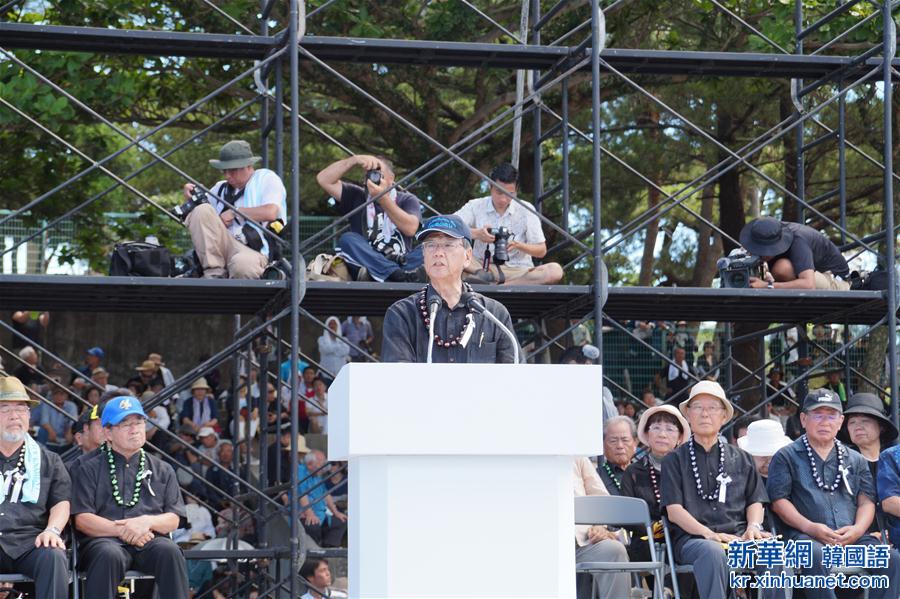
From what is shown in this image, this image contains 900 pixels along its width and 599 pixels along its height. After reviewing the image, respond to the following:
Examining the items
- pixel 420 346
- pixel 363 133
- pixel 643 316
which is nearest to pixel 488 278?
pixel 643 316

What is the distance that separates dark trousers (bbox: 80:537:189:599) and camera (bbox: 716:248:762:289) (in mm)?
4594

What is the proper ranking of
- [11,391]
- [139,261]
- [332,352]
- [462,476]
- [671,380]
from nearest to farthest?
[462,476], [11,391], [139,261], [332,352], [671,380]

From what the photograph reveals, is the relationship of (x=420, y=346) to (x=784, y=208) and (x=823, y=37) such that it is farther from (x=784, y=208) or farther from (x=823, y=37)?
(x=784, y=208)

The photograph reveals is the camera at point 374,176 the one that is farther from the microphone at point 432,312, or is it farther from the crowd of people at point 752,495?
the microphone at point 432,312

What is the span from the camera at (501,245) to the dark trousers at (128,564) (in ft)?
10.8

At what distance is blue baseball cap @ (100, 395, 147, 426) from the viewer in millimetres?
8156

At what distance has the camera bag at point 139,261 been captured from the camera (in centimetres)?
964

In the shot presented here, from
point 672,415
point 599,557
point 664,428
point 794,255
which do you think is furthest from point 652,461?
point 794,255

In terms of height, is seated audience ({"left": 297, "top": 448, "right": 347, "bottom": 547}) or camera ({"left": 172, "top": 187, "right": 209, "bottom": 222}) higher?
camera ({"left": 172, "top": 187, "right": 209, "bottom": 222})

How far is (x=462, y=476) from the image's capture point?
480cm

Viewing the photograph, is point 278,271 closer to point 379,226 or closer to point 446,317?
point 379,226

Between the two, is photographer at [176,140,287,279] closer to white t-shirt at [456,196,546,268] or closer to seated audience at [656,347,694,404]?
white t-shirt at [456,196,546,268]

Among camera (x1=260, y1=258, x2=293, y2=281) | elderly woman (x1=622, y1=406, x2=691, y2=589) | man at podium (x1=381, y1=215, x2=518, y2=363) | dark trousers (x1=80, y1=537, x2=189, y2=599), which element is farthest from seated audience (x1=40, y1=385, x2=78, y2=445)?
man at podium (x1=381, y1=215, x2=518, y2=363)

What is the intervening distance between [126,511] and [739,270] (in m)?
4.80
